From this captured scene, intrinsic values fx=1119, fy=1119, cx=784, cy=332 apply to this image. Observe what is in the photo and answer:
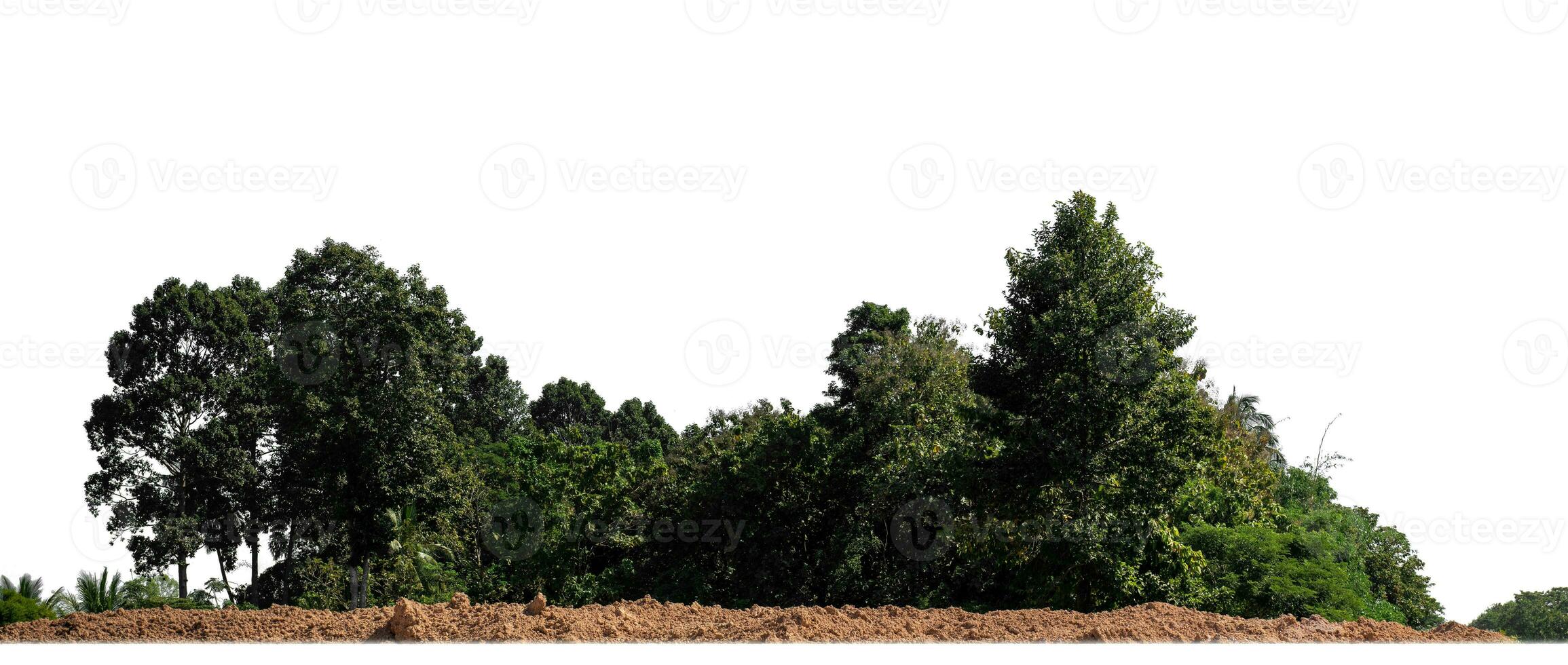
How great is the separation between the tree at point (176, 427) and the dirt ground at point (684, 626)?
24.9 metres

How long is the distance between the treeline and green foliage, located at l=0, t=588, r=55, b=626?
12.2 m

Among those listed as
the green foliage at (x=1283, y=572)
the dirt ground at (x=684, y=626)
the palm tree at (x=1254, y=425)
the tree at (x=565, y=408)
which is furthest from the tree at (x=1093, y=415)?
the tree at (x=565, y=408)

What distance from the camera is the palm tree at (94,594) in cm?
3039

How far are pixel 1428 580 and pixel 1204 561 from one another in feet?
77.6

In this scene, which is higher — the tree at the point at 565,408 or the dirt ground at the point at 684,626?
the tree at the point at 565,408

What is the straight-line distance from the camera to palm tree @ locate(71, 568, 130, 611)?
30391 mm

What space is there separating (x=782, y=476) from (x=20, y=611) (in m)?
20.3

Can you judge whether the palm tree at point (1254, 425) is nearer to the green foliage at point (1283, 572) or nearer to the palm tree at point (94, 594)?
the green foliage at point (1283, 572)

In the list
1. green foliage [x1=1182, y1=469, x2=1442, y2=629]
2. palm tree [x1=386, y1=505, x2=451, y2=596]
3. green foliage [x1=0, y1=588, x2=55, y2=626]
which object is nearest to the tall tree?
palm tree [x1=386, y1=505, x2=451, y2=596]

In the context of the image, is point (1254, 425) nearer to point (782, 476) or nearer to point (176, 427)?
point (782, 476)

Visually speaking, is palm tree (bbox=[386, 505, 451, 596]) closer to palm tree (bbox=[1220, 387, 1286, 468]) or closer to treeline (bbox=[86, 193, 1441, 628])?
treeline (bbox=[86, 193, 1441, 628])

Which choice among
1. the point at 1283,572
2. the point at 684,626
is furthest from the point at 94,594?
the point at 1283,572

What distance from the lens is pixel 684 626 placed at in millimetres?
13406

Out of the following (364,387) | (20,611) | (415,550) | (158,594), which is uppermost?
(364,387)
